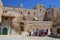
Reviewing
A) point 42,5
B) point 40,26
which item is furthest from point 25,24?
point 42,5

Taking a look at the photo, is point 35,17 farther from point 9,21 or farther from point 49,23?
point 9,21

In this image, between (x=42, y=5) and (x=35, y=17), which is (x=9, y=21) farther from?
(x=42, y=5)

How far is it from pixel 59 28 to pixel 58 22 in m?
1.22

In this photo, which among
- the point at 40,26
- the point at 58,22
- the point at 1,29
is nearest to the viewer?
the point at 58,22

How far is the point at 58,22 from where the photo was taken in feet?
91.3

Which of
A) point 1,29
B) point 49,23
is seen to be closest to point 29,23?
point 49,23

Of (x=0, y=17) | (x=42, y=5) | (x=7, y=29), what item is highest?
(x=42, y=5)

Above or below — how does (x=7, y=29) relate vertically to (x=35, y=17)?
below

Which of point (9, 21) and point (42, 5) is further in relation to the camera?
point (42, 5)

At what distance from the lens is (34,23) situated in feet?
155

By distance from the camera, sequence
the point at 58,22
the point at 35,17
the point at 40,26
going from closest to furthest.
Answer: the point at 58,22
the point at 40,26
the point at 35,17

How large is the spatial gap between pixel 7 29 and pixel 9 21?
84.3 inches

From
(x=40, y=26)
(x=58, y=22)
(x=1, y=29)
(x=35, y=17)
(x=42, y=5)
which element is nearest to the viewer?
(x=58, y=22)

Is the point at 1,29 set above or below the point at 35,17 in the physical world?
below
